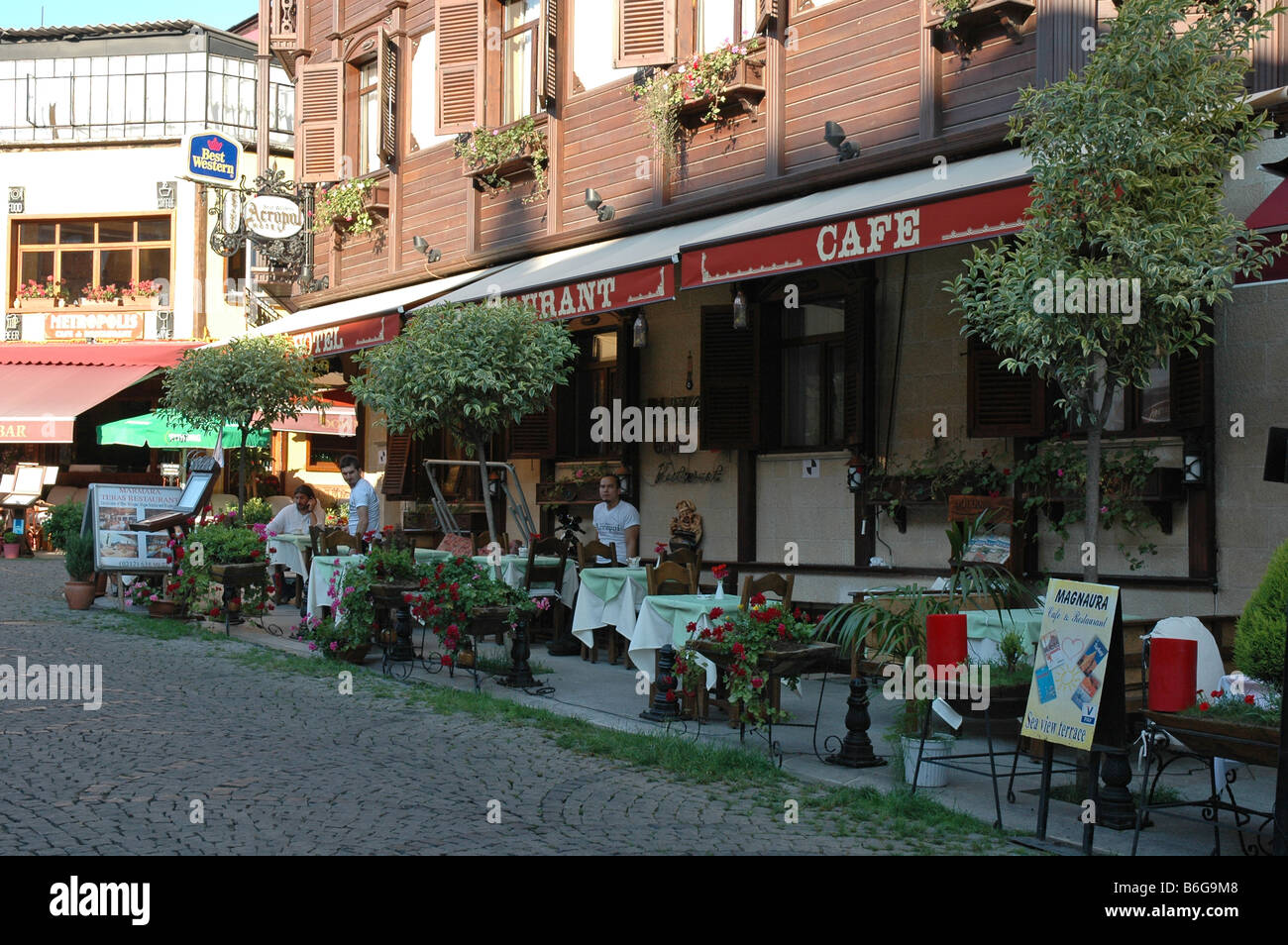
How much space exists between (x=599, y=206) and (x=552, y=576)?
4533 mm

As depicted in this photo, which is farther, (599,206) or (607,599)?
(599,206)

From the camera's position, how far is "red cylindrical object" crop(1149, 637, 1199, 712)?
538 centimetres

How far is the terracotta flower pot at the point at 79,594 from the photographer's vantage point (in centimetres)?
1522

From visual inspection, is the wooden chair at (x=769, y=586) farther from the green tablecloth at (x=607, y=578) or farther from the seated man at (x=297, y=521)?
the seated man at (x=297, y=521)

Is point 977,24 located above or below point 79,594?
above

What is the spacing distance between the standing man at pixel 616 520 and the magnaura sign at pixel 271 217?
9.88 meters

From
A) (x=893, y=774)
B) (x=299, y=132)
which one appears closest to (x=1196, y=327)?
(x=893, y=774)

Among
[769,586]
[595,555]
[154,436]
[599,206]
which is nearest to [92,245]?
[154,436]

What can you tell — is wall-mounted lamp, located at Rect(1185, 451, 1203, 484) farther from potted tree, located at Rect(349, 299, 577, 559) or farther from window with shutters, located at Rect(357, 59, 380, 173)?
window with shutters, located at Rect(357, 59, 380, 173)

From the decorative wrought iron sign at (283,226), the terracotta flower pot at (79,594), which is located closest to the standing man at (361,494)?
the terracotta flower pot at (79,594)

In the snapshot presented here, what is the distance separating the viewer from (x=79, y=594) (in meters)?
15.2

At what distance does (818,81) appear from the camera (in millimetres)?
12359

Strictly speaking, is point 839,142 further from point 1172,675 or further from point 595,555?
point 1172,675

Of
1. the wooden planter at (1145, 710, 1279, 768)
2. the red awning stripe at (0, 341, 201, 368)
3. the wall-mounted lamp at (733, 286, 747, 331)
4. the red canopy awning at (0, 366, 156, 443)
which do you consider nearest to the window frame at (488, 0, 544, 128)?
the wall-mounted lamp at (733, 286, 747, 331)
